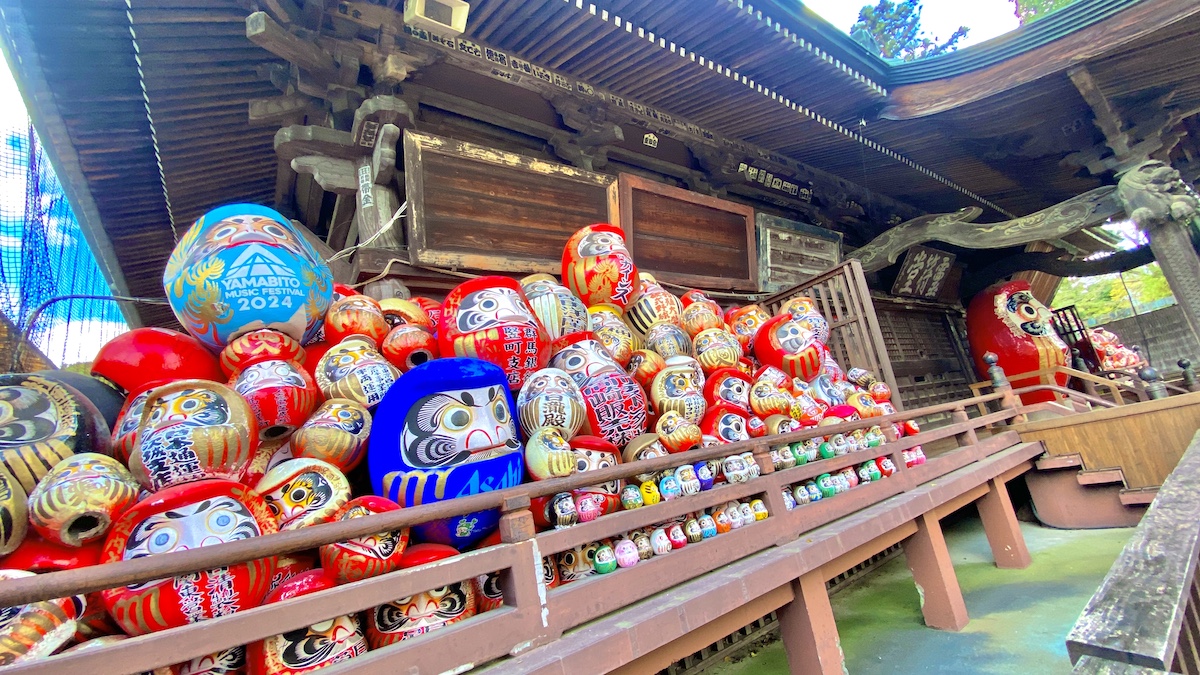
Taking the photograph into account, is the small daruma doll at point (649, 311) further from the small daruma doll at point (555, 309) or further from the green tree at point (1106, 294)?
the green tree at point (1106, 294)

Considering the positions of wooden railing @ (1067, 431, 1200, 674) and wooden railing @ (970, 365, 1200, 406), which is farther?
wooden railing @ (970, 365, 1200, 406)

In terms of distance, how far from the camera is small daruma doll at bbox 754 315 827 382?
455 centimetres

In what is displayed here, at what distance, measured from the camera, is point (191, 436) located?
1861mm

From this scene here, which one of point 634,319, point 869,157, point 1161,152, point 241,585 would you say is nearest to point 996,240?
point 869,157

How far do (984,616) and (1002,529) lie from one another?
4.76 ft

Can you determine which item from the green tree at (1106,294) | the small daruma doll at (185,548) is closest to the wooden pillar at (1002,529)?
the small daruma doll at (185,548)

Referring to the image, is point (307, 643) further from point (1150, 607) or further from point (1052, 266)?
point (1052, 266)

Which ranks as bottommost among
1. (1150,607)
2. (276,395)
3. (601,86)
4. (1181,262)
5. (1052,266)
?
(1150,607)

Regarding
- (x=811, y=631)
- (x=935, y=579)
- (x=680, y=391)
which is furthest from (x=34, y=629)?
(x=935, y=579)

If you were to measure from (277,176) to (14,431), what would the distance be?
449 centimetres

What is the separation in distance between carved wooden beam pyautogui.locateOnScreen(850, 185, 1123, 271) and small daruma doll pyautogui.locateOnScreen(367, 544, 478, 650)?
7.95 metres

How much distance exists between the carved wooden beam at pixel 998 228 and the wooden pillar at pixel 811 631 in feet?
20.9

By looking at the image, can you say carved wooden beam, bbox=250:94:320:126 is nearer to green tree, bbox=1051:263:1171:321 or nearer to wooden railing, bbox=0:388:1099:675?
wooden railing, bbox=0:388:1099:675

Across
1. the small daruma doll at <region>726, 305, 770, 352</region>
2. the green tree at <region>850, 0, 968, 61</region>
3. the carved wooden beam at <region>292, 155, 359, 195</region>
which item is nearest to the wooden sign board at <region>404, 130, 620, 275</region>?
the carved wooden beam at <region>292, 155, 359, 195</region>
